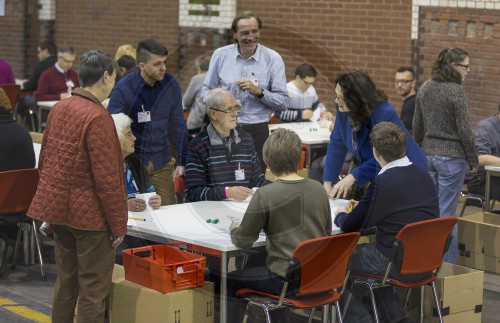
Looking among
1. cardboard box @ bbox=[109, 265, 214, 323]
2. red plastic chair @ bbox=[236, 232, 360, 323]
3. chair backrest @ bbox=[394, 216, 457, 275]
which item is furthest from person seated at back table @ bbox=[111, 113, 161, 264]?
chair backrest @ bbox=[394, 216, 457, 275]

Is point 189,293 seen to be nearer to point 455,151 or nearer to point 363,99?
point 363,99

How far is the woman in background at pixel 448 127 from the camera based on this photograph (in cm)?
702

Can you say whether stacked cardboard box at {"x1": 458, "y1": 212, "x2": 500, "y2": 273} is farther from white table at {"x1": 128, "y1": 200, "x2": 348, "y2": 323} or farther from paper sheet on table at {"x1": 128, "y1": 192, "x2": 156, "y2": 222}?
paper sheet on table at {"x1": 128, "y1": 192, "x2": 156, "y2": 222}

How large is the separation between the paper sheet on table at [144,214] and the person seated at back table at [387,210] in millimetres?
1067

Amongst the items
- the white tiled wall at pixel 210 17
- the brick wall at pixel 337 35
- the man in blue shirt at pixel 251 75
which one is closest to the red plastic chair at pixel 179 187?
the man in blue shirt at pixel 251 75

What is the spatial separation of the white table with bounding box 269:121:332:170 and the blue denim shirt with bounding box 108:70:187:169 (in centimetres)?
211

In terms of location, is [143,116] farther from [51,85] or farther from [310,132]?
[51,85]

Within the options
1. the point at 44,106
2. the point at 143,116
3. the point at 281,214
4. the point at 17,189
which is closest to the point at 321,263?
the point at 281,214

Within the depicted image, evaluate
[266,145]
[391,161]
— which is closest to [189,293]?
[266,145]

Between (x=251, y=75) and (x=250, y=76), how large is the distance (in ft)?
0.04

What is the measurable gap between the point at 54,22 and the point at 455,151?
10.4 metres

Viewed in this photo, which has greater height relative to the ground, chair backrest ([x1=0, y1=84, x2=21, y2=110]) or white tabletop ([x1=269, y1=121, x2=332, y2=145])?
chair backrest ([x1=0, y1=84, x2=21, y2=110])

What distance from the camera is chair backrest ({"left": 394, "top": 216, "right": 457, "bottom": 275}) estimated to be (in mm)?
5148

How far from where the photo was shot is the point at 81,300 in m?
4.91
